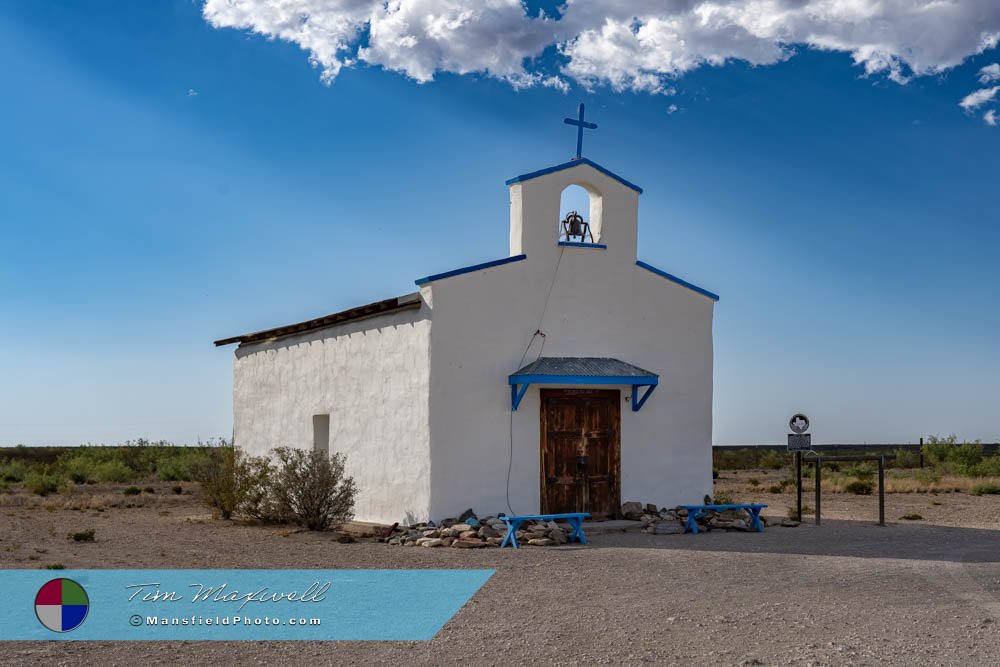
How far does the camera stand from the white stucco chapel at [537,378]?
15.0m

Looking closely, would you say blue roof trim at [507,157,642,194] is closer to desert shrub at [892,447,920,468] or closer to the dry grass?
the dry grass

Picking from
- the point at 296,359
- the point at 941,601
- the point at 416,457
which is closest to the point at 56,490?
the point at 296,359

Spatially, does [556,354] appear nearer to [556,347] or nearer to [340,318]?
[556,347]

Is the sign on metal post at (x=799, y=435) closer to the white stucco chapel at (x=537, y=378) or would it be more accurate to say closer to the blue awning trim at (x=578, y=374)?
the white stucco chapel at (x=537, y=378)

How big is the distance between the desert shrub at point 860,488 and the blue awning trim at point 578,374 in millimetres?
13139

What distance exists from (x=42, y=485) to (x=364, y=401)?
46.1 ft

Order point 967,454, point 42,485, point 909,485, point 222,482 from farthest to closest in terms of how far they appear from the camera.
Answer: point 967,454 < point 909,485 < point 42,485 < point 222,482

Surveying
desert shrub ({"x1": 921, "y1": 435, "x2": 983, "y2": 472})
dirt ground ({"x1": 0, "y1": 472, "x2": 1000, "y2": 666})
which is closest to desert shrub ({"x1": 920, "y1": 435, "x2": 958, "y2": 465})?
desert shrub ({"x1": 921, "y1": 435, "x2": 983, "y2": 472})

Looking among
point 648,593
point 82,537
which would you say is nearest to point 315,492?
point 82,537

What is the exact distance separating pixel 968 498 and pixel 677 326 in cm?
1242

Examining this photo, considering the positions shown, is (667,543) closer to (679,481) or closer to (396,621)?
(679,481)

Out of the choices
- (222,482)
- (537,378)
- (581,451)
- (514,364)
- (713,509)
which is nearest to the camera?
(537,378)

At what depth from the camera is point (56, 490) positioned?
26.8 m

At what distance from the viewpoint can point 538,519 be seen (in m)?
14.2
